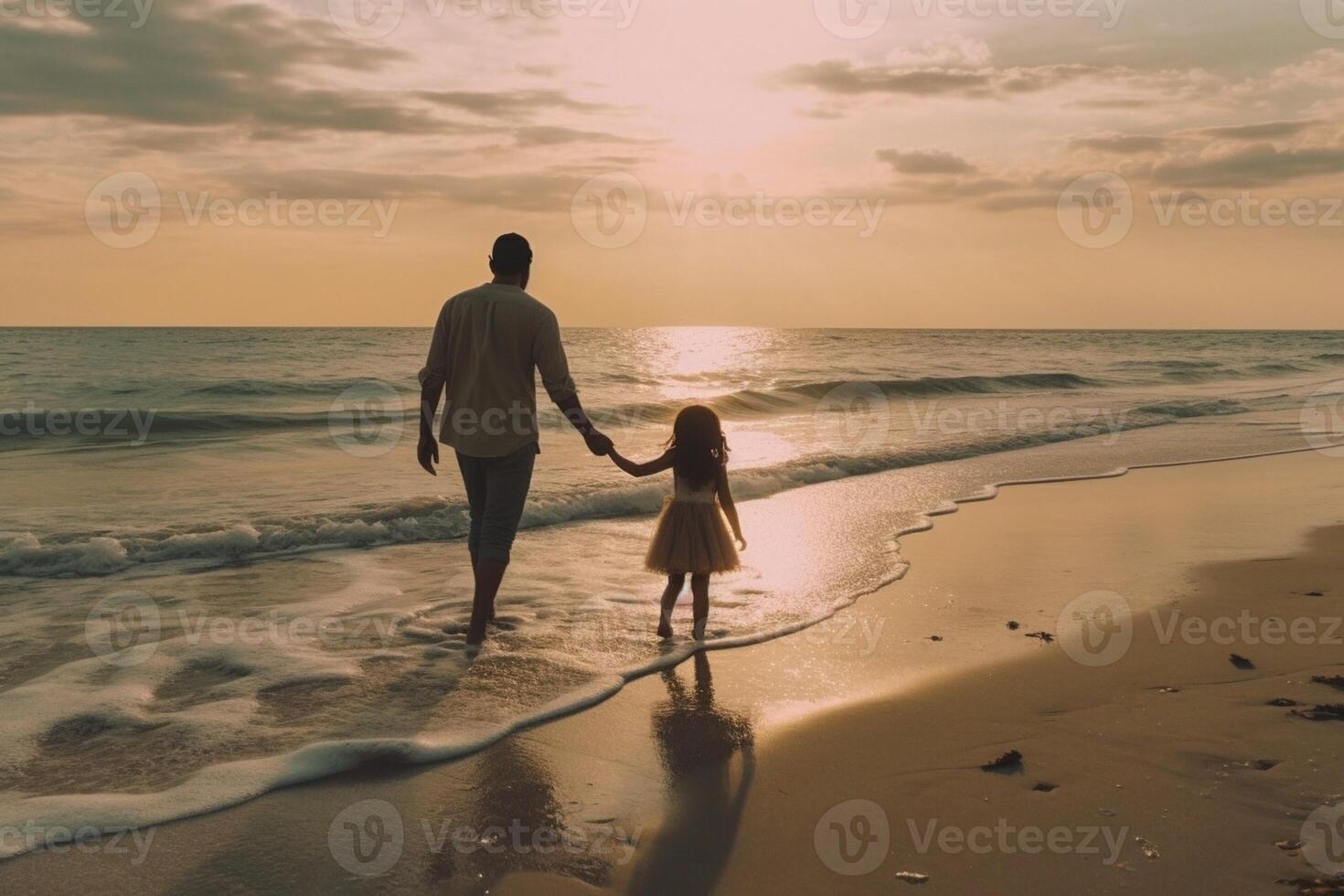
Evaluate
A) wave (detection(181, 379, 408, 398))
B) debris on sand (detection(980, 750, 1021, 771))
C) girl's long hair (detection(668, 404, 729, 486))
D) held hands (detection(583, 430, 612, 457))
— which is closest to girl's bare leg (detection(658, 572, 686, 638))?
girl's long hair (detection(668, 404, 729, 486))

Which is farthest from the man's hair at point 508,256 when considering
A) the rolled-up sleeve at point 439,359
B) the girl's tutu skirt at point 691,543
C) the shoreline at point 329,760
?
the shoreline at point 329,760

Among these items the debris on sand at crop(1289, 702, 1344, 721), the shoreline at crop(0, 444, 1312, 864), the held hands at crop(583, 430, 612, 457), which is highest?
the held hands at crop(583, 430, 612, 457)

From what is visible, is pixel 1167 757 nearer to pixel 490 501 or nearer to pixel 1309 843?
pixel 1309 843

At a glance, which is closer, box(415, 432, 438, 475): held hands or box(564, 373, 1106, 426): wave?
box(415, 432, 438, 475): held hands

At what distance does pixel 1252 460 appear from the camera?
46.2 ft

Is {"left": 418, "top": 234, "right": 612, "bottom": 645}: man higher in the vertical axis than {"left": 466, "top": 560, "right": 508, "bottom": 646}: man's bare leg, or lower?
higher

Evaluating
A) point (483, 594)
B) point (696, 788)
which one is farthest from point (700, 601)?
point (696, 788)

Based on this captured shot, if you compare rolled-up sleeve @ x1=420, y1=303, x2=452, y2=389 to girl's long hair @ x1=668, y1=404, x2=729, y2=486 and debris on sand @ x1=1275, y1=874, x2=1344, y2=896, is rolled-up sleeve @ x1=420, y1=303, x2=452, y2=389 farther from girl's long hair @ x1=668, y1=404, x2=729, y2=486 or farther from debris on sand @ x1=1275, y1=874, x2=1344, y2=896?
debris on sand @ x1=1275, y1=874, x2=1344, y2=896

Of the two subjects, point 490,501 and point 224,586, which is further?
point 224,586

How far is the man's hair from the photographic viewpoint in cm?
564

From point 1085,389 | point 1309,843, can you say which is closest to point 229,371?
point 1085,389

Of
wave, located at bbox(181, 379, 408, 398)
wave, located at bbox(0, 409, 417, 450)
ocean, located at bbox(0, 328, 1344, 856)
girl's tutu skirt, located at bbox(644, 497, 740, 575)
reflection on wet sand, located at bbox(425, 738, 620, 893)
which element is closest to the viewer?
reflection on wet sand, located at bbox(425, 738, 620, 893)

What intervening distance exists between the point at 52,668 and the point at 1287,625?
22.6ft

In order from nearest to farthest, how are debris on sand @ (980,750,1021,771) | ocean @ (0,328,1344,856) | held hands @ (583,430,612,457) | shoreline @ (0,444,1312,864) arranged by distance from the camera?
shoreline @ (0,444,1312,864)
debris on sand @ (980,750,1021,771)
ocean @ (0,328,1344,856)
held hands @ (583,430,612,457)
